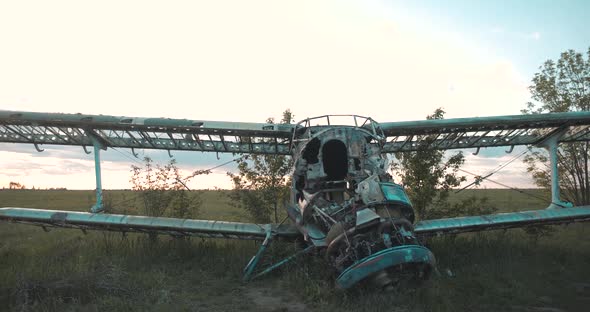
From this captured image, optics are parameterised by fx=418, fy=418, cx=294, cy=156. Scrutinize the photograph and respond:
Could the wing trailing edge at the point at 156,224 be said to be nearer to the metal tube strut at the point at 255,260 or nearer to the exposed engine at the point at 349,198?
the metal tube strut at the point at 255,260

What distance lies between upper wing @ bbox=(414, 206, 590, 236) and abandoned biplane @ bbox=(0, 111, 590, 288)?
3cm

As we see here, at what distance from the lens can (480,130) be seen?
14.6 meters

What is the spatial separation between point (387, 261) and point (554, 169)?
10.5 metres

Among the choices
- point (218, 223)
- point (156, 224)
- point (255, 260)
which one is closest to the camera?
point (255, 260)

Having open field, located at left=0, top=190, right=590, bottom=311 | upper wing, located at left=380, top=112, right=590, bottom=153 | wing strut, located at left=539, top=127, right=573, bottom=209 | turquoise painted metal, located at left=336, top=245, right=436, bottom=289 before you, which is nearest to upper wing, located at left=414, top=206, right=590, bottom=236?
wing strut, located at left=539, top=127, right=573, bottom=209

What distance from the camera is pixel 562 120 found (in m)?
13.9

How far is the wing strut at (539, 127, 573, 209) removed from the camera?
1416cm

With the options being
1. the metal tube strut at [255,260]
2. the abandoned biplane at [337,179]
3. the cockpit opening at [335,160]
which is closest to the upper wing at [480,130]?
the abandoned biplane at [337,179]

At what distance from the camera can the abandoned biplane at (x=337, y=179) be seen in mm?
7960

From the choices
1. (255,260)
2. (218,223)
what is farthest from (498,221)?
(218,223)

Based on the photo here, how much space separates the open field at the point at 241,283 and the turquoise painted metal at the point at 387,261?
0.87 meters

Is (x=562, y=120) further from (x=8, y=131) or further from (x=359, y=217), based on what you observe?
(x=8, y=131)

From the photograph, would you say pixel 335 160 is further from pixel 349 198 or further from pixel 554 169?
pixel 554 169

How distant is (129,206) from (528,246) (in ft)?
56.0
